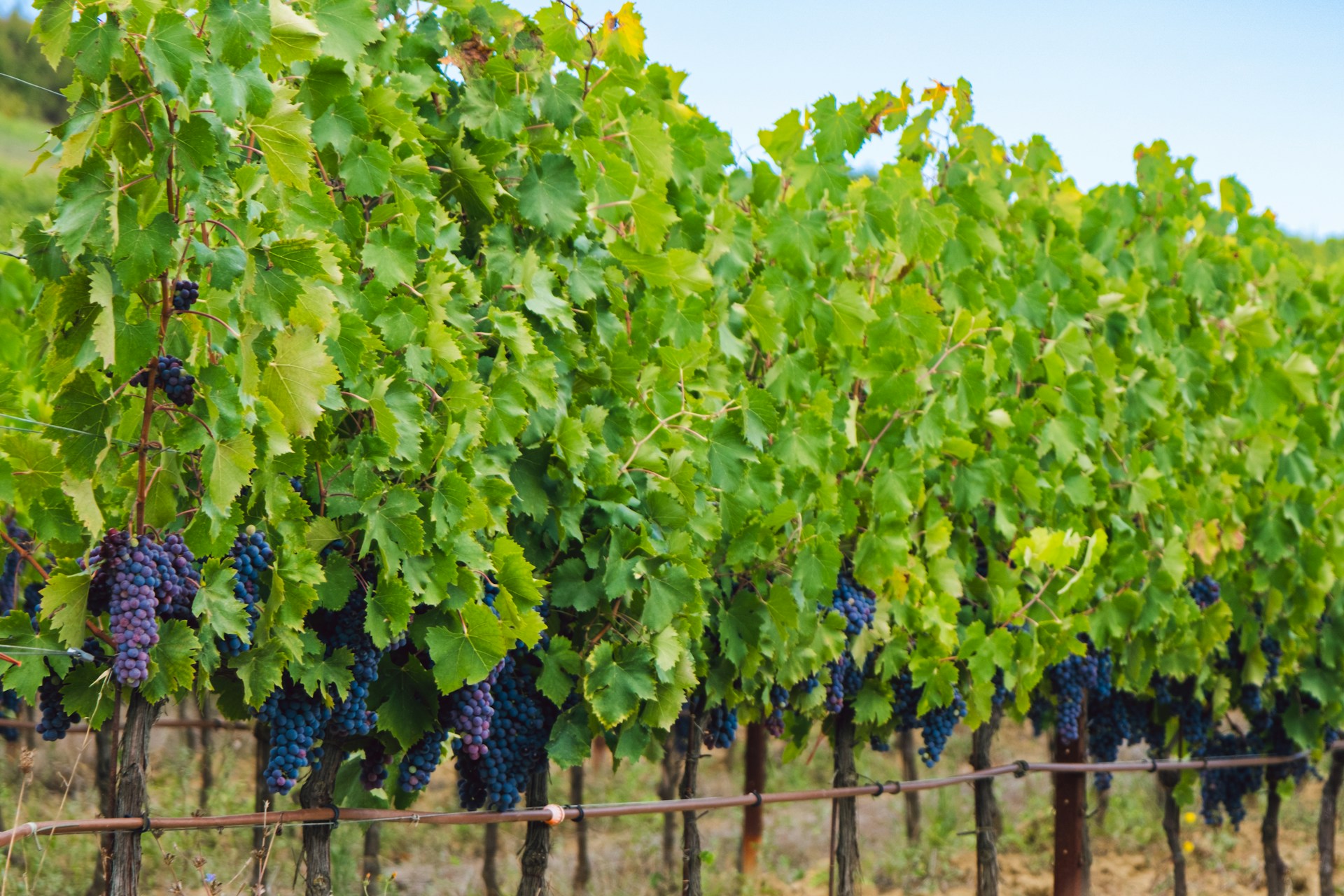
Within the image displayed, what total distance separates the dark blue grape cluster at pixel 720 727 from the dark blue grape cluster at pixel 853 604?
1.68ft

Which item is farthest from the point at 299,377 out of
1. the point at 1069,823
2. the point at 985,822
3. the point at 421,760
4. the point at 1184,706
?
the point at 1184,706

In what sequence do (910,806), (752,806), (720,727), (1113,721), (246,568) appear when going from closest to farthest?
(246,568)
(720,727)
(1113,721)
(752,806)
(910,806)

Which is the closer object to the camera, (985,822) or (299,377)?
(299,377)

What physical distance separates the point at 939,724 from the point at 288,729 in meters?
2.81

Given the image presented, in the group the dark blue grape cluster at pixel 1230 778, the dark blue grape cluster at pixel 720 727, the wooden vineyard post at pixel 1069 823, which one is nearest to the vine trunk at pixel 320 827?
the dark blue grape cluster at pixel 720 727

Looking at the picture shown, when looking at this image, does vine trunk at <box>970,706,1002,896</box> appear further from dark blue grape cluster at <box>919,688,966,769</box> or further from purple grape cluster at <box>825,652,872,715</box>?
purple grape cluster at <box>825,652,872,715</box>

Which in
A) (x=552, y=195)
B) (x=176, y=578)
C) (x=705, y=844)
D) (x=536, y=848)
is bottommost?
(x=705, y=844)

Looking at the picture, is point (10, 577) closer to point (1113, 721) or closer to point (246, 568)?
point (246, 568)

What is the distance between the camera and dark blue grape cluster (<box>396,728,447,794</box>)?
337 centimetres

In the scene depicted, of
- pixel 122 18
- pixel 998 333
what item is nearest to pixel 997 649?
pixel 998 333

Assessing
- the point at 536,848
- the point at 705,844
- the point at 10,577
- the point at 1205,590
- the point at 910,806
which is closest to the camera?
the point at 536,848

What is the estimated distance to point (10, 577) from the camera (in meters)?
5.33

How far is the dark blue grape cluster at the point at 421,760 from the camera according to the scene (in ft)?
11.0

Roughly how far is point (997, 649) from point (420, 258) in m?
2.83
